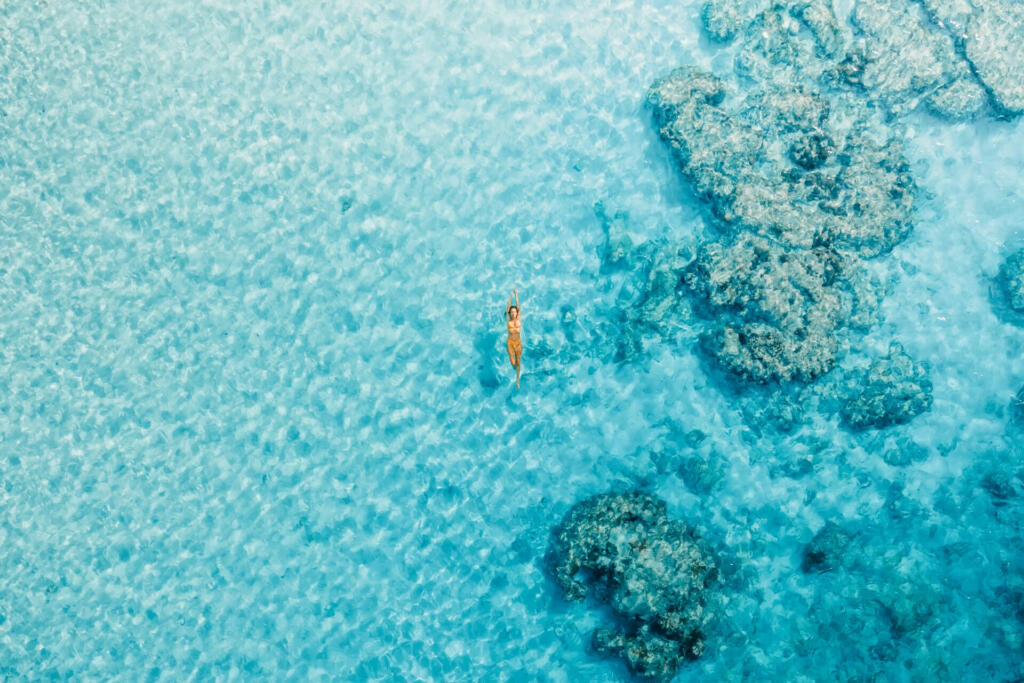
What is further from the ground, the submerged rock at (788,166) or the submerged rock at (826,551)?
the submerged rock at (788,166)

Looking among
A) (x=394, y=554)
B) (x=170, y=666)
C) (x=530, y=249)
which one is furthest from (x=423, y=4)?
(x=170, y=666)

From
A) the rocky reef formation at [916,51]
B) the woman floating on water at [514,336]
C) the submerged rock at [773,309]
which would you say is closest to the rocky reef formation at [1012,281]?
the rocky reef formation at [916,51]

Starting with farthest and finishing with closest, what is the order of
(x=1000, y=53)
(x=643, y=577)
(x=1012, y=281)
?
(x=1000, y=53) → (x=1012, y=281) → (x=643, y=577)

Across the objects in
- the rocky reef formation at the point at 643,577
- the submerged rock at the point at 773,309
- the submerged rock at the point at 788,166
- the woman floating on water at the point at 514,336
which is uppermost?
the submerged rock at the point at 788,166

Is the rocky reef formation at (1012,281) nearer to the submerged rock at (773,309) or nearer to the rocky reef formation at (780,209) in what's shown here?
the rocky reef formation at (780,209)

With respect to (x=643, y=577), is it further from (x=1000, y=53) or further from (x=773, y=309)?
(x=1000, y=53)

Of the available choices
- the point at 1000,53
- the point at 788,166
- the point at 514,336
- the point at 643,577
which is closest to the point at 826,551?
the point at 643,577
